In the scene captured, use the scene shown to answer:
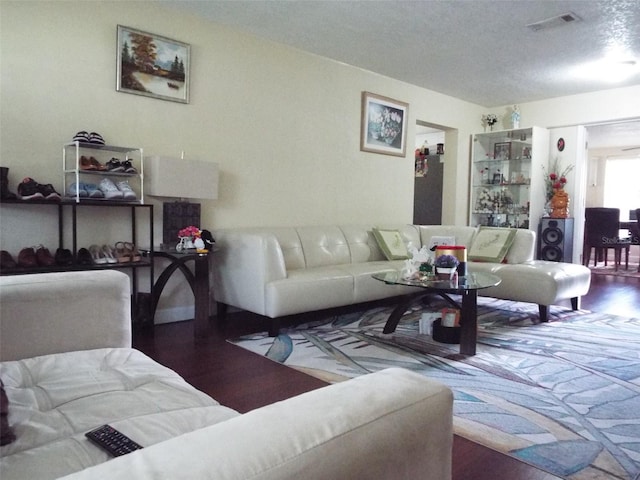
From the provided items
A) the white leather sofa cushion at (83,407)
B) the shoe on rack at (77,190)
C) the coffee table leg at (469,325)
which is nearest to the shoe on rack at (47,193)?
the shoe on rack at (77,190)

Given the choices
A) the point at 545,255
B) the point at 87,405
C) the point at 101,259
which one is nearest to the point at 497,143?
the point at 545,255

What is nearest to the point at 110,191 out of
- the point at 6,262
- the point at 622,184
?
the point at 6,262

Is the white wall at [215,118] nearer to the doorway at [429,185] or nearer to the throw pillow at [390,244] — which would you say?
the throw pillow at [390,244]

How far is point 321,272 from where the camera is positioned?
3887 mm

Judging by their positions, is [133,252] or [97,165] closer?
[97,165]

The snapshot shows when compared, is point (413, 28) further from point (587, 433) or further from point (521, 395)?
point (587, 433)

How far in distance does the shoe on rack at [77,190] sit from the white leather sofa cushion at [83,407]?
179 cm

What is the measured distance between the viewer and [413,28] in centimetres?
405

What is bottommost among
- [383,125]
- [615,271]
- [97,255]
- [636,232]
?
[615,271]

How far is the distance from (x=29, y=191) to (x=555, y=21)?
4.18 metres

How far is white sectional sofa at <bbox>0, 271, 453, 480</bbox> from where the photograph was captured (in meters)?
0.61

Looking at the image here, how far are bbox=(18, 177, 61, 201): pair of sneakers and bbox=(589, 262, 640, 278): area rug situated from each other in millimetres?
7422

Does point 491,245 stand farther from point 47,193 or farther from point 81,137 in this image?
point 47,193

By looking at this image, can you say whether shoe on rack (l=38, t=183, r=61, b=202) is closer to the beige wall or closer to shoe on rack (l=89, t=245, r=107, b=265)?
the beige wall
